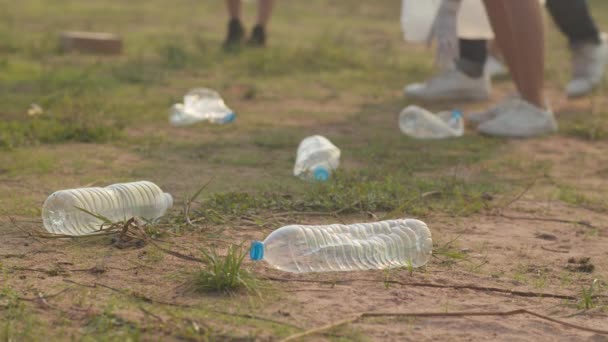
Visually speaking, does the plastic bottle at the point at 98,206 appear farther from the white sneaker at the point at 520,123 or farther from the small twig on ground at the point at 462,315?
the white sneaker at the point at 520,123

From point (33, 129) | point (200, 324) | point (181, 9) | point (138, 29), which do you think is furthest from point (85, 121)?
point (181, 9)

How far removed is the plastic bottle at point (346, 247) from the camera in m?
2.79

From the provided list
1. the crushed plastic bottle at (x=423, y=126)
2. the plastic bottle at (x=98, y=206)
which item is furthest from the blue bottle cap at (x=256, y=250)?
the crushed plastic bottle at (x=423, y=126)

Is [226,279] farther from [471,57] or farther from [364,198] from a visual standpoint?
[471,57]

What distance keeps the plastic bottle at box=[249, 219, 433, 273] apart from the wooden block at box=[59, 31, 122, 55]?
14.5 feet

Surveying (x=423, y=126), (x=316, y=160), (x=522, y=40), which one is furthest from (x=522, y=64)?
(x=316, y=160)

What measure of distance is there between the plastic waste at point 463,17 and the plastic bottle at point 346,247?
2.86m

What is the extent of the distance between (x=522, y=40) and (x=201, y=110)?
1634mm

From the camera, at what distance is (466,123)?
5.44 meters

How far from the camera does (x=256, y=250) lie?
266cm

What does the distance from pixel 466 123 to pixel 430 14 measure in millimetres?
715

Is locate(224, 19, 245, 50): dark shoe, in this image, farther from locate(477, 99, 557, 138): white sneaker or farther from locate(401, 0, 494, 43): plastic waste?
locate(477, 99, 557, 138): white sneaker

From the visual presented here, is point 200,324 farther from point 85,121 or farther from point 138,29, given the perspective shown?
point 138,29

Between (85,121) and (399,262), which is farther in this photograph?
(85,121)
